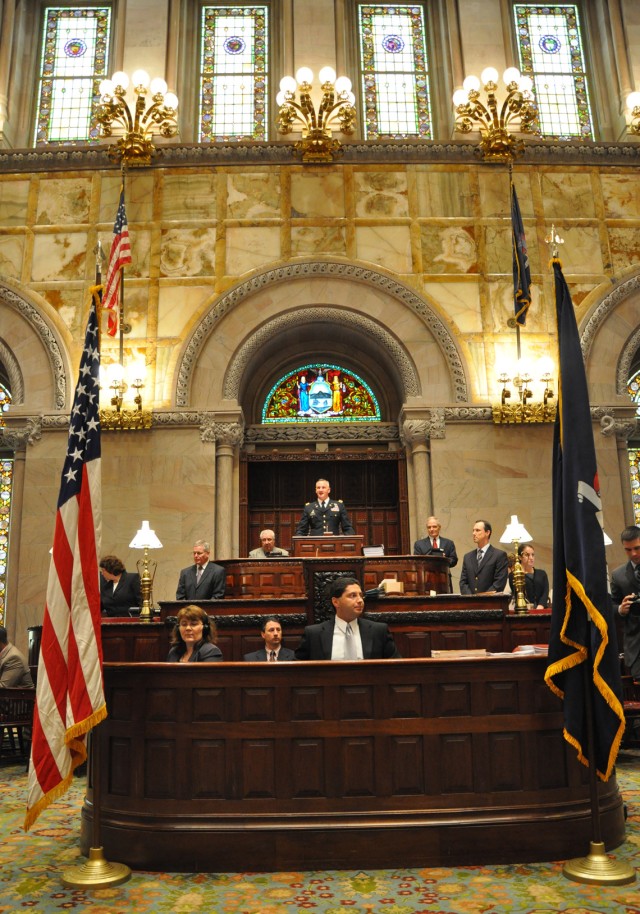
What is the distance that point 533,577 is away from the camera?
1098 centimetres

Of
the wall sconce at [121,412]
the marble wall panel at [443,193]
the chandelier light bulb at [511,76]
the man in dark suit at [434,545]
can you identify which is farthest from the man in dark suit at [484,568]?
the chandelier light bulb at [511,76]

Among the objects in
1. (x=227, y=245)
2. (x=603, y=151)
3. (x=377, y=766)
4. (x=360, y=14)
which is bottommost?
(x=377, y=766)

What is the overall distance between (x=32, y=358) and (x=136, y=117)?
4924 mm

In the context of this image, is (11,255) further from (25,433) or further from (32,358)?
(25,433)

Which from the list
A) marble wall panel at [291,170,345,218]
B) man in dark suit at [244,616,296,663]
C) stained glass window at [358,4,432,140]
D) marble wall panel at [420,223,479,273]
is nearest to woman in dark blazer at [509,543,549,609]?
man in dark suit at [244,616,296,663]

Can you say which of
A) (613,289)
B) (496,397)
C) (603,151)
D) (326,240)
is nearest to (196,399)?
(326,240)

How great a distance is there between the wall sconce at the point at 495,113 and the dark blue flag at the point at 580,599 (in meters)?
10.9

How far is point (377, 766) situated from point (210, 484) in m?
9.05

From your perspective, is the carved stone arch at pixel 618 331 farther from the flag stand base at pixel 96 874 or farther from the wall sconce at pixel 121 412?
the flag stand base at pixel 96 874

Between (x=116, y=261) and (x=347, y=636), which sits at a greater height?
(x=116, y=261)

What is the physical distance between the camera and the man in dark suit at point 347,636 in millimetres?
6230

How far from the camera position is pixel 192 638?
6668 mm

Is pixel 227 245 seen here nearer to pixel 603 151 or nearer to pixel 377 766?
pixel 603 151

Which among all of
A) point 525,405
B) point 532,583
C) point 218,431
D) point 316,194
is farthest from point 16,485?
point 525,405
